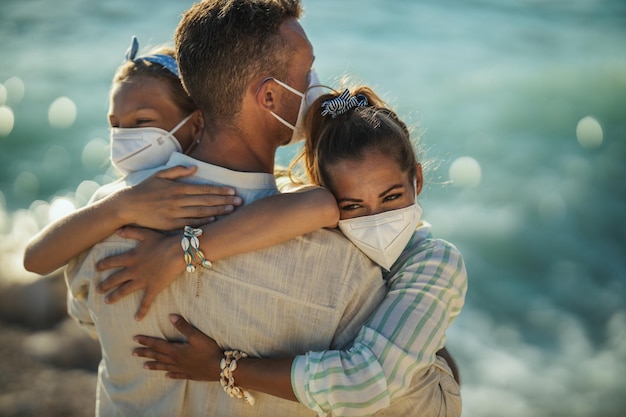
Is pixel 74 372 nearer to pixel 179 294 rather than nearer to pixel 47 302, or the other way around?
pixel 47 302

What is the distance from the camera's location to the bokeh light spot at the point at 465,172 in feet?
34.1

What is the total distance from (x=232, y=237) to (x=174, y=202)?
0.89 feet

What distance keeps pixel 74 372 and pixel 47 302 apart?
1206 millimetres

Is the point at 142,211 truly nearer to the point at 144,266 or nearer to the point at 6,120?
the point at 144,266

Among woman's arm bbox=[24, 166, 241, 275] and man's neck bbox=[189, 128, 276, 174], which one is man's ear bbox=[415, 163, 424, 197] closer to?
man's neck bbox=[189, 128, 276, 174]

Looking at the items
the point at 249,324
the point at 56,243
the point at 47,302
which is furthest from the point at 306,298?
the point at 47,302

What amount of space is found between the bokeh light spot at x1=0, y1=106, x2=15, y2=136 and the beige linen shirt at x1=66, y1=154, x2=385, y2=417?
10.8 metres

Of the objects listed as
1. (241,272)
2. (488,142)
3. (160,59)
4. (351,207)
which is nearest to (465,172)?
(488,142)

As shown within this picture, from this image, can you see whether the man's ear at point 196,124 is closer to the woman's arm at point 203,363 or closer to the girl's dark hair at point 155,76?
the girl's dark hair at point 155,76

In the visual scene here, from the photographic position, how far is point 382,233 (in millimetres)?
2467

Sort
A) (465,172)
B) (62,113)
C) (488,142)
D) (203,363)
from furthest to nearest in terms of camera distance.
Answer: (62,113)
(488,142)
(465,172)
(203,363)

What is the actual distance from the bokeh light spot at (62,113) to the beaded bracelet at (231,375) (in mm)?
11151

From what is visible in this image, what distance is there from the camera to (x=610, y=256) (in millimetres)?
8547

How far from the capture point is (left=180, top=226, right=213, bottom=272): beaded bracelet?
233 centimetres
